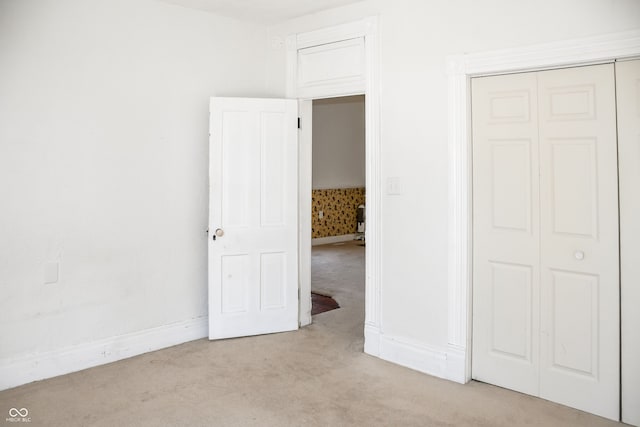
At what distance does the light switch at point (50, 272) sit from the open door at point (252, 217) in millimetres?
1142

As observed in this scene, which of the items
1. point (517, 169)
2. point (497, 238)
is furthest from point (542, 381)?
point (517, 169)

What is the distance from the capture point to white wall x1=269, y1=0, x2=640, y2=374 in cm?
312

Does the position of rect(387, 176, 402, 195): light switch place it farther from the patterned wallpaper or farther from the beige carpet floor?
the patterned wallpaper

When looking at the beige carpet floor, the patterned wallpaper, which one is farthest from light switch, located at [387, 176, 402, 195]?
the patterned wallpaper

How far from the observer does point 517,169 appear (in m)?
3.02

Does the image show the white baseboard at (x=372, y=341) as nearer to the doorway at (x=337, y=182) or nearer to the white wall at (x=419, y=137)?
the white wall at (x=419, y=137)

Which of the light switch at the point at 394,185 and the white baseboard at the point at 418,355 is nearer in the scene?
the white baseboard at the point at 418,355

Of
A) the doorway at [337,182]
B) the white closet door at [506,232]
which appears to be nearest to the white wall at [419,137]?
the white closet door at [506,232]

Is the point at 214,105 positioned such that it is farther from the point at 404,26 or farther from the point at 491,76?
the point at 491,76

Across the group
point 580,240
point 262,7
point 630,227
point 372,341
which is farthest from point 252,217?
point 630,227

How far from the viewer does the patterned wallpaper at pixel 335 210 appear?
945cm

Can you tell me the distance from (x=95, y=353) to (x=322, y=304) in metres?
2.41

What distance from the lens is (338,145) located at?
32.3 feet

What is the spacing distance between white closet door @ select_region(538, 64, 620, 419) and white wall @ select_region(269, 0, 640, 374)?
1.74ft
